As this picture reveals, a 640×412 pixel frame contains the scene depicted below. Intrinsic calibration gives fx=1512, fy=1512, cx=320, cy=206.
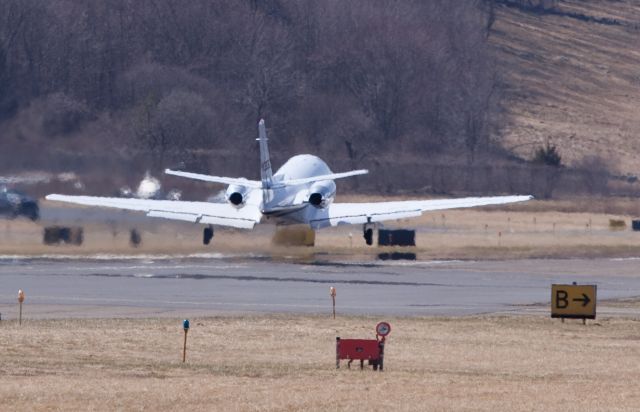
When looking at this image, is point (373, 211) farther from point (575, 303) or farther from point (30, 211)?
point (575, 303)

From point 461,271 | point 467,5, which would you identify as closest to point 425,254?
point 461,271

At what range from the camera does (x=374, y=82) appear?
12850 centimetres

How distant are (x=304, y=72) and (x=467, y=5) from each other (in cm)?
3235

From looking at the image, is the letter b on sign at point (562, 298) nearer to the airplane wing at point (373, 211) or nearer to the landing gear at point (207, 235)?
the landing gear at point (207, 235)

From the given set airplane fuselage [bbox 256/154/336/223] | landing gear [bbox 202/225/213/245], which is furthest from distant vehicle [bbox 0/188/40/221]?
airplane fuselage [bbox 256/154/336/223]

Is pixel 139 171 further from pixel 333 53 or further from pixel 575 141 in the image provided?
pixel 575 141

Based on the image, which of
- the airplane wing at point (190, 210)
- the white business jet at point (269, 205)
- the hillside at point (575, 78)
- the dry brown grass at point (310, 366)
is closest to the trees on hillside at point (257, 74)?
the hillside at point (575, 78)

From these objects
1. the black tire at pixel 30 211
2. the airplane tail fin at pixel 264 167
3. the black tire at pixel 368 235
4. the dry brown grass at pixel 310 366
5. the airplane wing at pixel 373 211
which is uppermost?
the airplane tail fin at pixel 264 167

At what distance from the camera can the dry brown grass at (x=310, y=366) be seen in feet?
81.1

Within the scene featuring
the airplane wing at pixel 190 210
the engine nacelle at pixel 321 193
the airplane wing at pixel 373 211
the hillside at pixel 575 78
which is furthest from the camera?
the hillside at pixel 575 78

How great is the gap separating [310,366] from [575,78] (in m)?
132

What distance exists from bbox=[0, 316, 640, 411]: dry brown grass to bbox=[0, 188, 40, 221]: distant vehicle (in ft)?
90.9

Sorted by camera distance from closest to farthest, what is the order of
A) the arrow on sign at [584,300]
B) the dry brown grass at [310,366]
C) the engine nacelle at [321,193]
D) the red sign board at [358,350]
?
the dry brown grass at [310,366] → the red sign board at [358,350] → the arrow on sign at [584,300] → the engine nacelle at [321,193]

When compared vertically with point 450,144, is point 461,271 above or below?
below
